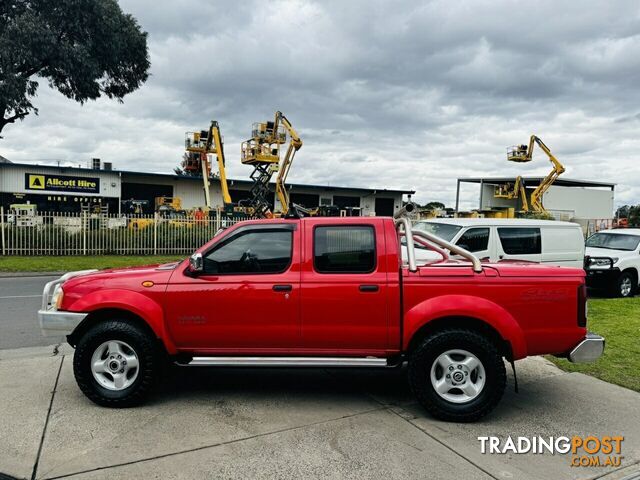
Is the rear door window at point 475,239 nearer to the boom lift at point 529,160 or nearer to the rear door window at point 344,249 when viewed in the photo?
the rear door window at point 344,249

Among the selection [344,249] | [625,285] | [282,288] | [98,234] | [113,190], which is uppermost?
[113,190]

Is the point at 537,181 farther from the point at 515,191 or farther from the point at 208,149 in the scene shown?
the point at 208,149

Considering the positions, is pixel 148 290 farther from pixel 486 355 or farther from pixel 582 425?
pixel 582 425

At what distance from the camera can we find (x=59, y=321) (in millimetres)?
4492

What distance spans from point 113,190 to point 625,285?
33718 mm

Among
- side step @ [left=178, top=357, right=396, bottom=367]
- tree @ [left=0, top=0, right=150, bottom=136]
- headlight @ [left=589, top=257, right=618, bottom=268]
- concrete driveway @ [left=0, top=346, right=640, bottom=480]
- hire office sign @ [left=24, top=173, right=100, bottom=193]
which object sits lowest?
concrete driveway @ [left=0, top=346, right=640, bottom=480]

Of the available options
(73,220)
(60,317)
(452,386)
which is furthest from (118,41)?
(452,386)

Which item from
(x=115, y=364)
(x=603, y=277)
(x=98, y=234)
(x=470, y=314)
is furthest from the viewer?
(x=98, y=234)

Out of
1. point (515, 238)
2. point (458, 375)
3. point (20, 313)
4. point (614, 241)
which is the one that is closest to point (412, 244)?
point (458, 375)

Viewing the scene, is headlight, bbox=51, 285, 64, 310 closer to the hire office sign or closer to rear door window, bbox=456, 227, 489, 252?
rear door window, bbox=456, 227, 489, 252

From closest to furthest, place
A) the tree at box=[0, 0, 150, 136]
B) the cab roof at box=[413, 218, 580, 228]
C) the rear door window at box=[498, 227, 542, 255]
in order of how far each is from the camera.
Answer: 1. the cab roof at box=[413, 218, 580, 228]
2. the rear door window at box=[498, 227, 542, 255]
3. the tree at box=[0, 0, 150, 136]

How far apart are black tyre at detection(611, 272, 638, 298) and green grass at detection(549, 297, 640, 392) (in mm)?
1669

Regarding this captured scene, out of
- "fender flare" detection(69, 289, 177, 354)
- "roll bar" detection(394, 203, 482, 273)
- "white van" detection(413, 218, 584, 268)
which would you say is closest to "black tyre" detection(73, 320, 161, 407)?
"fender flare" detection(69, 289, 177, 354)

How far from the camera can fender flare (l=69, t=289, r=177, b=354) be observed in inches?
174
